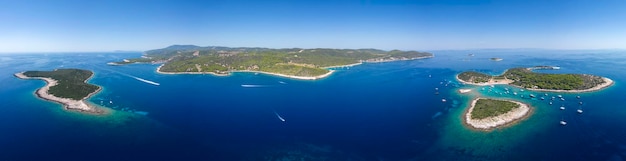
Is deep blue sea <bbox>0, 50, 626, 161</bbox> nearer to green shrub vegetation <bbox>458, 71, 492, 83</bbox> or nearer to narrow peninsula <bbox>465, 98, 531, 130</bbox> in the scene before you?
narrow peninsula <bbox>465, 98, 531, 130</bbox>

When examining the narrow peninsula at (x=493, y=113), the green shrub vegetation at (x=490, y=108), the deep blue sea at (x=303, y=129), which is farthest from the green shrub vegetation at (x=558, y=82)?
the green shrub vegetation at (x=490, y=108)

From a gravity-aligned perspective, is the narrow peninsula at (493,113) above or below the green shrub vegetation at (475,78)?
below

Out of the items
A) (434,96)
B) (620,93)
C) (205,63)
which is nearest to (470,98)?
(434,96)

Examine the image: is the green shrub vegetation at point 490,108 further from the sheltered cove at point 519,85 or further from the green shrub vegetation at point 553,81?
the green shrub vegetation at point 553,81

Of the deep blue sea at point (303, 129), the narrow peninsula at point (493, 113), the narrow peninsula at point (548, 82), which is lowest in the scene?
the deep blue sea at point (303, 129)

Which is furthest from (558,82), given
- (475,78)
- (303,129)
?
(303,129)

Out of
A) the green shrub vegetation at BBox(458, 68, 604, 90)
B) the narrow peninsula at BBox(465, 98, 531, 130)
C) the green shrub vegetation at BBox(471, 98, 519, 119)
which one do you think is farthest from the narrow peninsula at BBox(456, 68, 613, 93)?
the green shrub vegetation at BBox(471, 98, 519, 119)

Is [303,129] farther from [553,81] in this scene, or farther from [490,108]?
[553,81]

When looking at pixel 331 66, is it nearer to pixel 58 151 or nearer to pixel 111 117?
pixel 111 117
